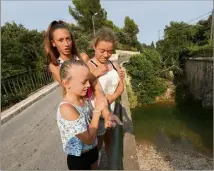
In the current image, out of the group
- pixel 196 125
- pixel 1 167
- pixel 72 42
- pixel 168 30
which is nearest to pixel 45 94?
pixel 1 167

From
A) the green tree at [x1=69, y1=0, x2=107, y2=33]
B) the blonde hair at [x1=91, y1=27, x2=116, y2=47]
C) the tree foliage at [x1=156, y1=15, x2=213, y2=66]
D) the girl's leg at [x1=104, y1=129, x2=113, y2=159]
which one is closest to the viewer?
the girl's leg at [x1=104, y1=129, x2=113, y2=159]

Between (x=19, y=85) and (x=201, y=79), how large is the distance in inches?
631

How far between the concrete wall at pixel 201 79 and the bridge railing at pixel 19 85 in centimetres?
1277

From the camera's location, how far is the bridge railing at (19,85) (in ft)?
31.8

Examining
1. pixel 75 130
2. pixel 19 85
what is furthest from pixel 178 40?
pixel 75 130

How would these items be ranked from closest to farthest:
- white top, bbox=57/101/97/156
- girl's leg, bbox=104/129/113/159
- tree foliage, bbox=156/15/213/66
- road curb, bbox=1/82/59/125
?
white top, bbox=57/101/97/156 → girl's leg, bbox=104/129/113/159 → road curb, bbox=1/82/59/125 → tree foliage, bbox=156/15/213/66

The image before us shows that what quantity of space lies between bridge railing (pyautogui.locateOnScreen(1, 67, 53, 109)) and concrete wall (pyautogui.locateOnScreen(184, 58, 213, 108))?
41.9ft

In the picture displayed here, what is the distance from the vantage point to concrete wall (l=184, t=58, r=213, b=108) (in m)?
19.8

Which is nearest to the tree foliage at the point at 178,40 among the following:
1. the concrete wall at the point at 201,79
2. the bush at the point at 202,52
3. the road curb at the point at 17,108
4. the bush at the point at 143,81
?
the bush at the point at 202,52

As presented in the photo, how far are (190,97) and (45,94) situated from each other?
17934 millimetres

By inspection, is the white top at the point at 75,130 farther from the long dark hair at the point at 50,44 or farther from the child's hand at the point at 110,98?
the long dark hair at the point at 50,44

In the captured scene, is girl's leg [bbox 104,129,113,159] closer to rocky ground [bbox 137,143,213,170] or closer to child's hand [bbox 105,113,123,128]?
child's hand [bbox 105,113,123,128]

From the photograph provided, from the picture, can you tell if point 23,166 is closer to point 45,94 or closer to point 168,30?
point 45,94

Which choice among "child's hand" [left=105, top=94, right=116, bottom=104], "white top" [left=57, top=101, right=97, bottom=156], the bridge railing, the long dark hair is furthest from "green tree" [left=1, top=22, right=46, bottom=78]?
"white top" [left=57, top=101, right=97, bottom=156]
